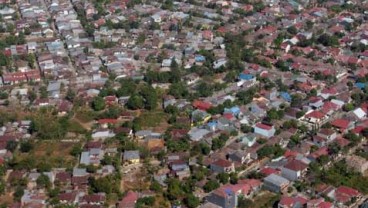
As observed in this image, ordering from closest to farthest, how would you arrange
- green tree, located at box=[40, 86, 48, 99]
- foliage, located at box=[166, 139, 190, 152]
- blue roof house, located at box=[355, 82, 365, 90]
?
foliage, located at box=[166, 139, 190, 152], green tree, located at box=[40, 86, 48, 99], blue roof house, located at box=[355, 82, 365, 90]

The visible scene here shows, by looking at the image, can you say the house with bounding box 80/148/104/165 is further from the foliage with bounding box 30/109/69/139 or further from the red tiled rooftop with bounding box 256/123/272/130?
the red tiled rooftop with bounding box 256/123/272/130

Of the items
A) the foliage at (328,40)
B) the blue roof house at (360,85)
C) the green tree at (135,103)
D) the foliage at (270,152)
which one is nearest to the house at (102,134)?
the green tree at (135,103)

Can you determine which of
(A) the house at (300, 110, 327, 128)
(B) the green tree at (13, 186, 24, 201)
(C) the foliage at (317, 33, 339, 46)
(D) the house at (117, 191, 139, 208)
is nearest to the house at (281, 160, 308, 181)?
(A) the house at (300, 110, 327, 128)

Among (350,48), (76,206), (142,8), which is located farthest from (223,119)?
(142,8)

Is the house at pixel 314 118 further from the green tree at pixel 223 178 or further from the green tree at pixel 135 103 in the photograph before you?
the green tree at pixel 135 103

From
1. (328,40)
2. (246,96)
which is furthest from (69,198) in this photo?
(328,40)

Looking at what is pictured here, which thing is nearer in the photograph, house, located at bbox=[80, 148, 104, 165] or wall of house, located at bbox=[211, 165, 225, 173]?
wall of house, located at bbox=[211, 165, 225, 173]
